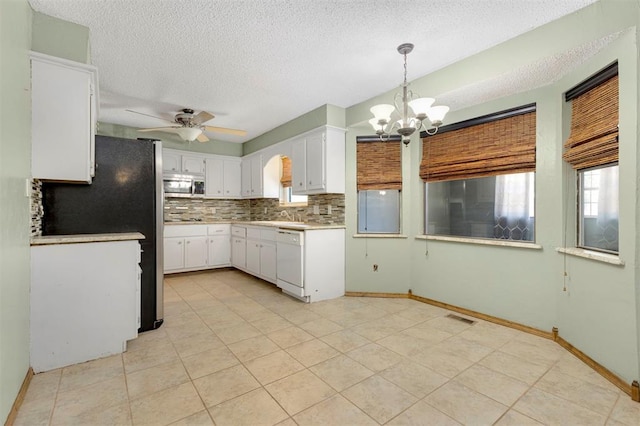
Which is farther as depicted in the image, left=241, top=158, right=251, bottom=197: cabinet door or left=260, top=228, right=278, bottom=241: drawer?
left=241, top=158, right=251, bottom=197: cabinet door

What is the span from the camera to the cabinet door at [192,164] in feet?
18.9

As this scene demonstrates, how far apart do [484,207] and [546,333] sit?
137 centimetres

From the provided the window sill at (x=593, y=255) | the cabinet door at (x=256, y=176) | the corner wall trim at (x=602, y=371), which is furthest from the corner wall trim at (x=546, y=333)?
the cabinet door at (x=256, y=176)

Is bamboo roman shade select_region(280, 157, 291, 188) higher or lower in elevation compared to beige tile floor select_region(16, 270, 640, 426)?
higher

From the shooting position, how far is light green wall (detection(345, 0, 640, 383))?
79.4 inches

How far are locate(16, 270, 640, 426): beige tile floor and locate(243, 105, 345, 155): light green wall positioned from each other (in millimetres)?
2630

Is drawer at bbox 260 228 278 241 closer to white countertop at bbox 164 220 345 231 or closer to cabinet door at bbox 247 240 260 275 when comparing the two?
white countertop at bbox 164 220 345 231

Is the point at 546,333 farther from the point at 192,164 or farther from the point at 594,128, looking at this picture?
the point at 192,164

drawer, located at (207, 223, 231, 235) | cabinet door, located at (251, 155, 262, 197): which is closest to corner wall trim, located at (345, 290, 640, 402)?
cabinet door, located at (251, 155, 262, 197)

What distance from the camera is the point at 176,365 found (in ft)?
7.54

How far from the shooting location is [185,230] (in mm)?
5453

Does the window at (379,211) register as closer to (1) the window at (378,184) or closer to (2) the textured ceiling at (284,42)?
(1) the window at (378,184)

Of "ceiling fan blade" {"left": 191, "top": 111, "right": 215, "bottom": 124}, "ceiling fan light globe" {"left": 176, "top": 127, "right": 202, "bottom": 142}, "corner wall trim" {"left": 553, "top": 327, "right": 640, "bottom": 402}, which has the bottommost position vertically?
"corner wall trim" {"left": 553, "top": 327, "right": 640, "bottom": 402}

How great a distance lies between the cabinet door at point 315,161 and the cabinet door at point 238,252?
194 centimetres
